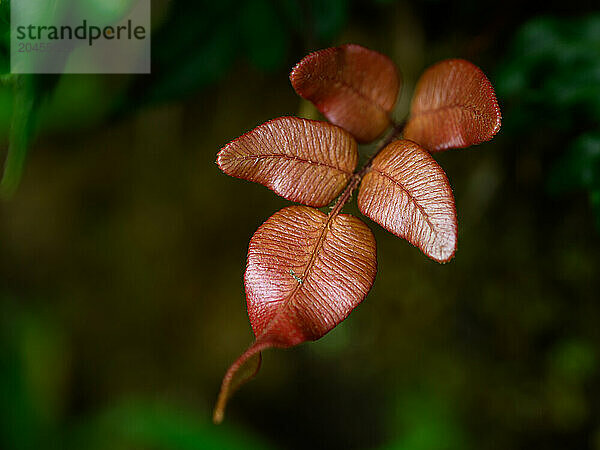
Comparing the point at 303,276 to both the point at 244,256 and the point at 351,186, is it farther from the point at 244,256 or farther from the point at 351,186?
the point at 244,256

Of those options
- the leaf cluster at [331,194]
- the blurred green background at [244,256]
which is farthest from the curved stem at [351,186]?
the blurred green background at [244,256]

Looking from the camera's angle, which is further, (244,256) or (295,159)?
(244,256)

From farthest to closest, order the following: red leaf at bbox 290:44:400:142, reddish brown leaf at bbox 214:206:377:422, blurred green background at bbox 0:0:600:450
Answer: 1. blurred green background at bbox 0:0:600:450
2. red leaf at bbox 290:44:400:142
3. reddish brown leaf at bbox 214:206:377:422

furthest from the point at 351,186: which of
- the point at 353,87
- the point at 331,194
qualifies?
the point at 353,87

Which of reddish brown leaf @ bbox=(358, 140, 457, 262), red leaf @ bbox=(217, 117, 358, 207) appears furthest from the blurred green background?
reddish brown leaf @ bbox=(358, 140, 457, 262)

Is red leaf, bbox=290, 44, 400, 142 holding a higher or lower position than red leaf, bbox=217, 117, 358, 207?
higher

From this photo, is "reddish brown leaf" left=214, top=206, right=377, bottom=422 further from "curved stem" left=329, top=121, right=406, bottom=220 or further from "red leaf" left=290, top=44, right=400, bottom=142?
"red leaf" left=290, top=44, right=400, bottom=142

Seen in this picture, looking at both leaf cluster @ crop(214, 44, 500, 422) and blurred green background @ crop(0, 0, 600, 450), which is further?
blurred green background @ crop(0, 0, 600, 450)

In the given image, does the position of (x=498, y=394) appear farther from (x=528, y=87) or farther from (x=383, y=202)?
(x=383, y=202)
